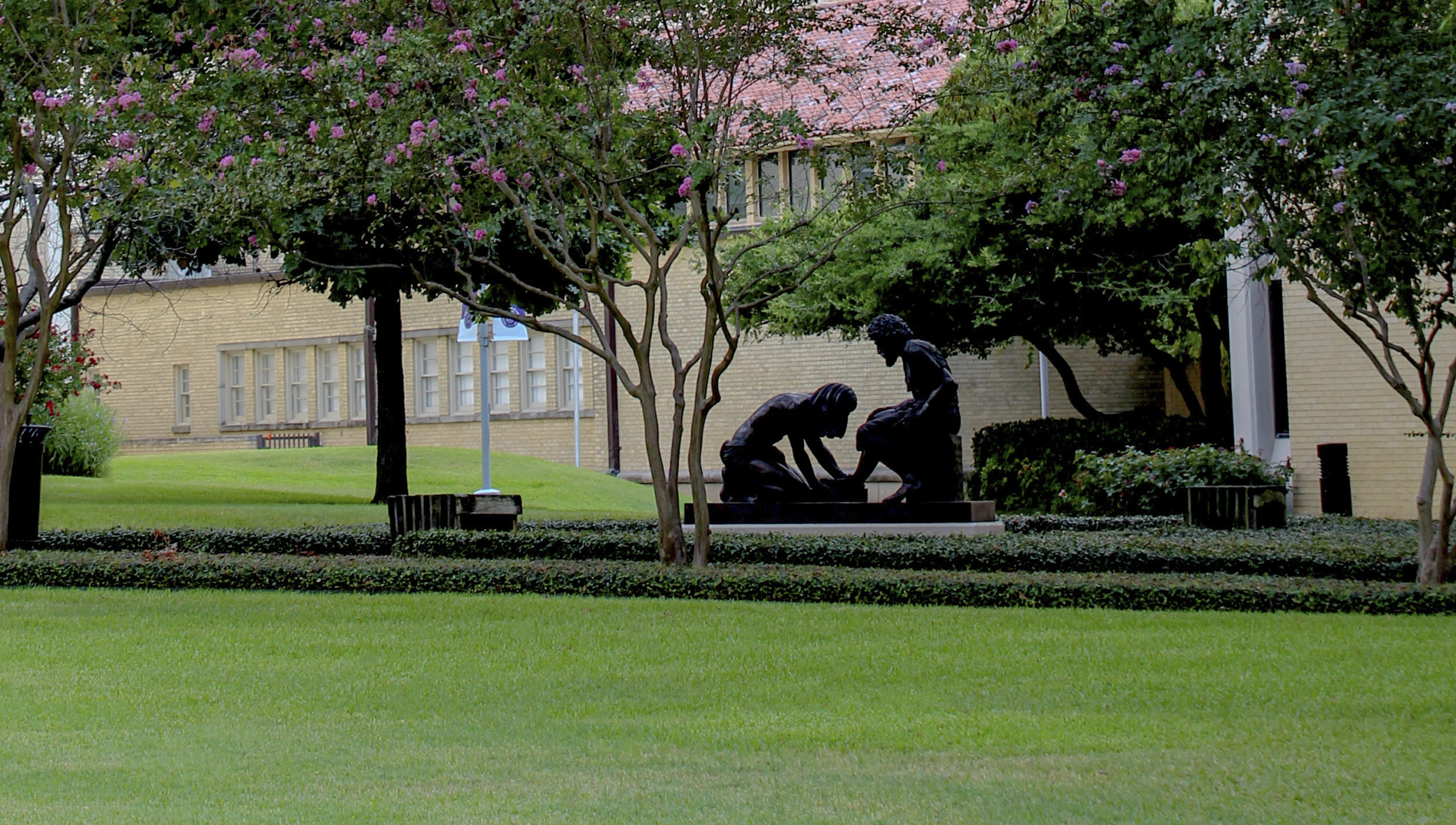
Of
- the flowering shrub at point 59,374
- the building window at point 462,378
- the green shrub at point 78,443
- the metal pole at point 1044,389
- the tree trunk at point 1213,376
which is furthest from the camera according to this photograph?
the building window at point 462,378

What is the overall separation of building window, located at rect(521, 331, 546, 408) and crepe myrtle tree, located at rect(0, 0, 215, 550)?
65.1ft

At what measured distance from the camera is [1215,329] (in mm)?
24297

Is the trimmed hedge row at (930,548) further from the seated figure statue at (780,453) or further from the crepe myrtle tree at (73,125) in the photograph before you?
the crepe myrtle tree at (73,125)

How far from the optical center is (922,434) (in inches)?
613

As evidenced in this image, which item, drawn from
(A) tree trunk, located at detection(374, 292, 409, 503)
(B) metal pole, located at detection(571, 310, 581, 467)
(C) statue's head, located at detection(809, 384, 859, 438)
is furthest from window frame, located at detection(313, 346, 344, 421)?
(C) statue's head, located at detection(809, 384, 859, 438)

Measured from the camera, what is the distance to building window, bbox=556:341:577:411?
34938mm

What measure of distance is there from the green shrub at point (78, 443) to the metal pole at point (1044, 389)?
678 inches

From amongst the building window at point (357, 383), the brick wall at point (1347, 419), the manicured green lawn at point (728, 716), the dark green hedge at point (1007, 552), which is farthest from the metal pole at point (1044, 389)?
the manicured green lawn at point (728, 716)

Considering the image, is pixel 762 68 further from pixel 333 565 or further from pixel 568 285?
pixel 568 285

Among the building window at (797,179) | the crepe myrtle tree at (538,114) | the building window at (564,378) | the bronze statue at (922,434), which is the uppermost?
the building window at (797,179)

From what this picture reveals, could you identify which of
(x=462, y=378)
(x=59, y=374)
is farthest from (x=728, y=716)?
(x=462, y=378)

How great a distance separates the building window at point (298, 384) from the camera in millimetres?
37531

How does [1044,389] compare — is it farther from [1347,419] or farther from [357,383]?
[357,383]

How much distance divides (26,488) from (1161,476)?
12615 mm
